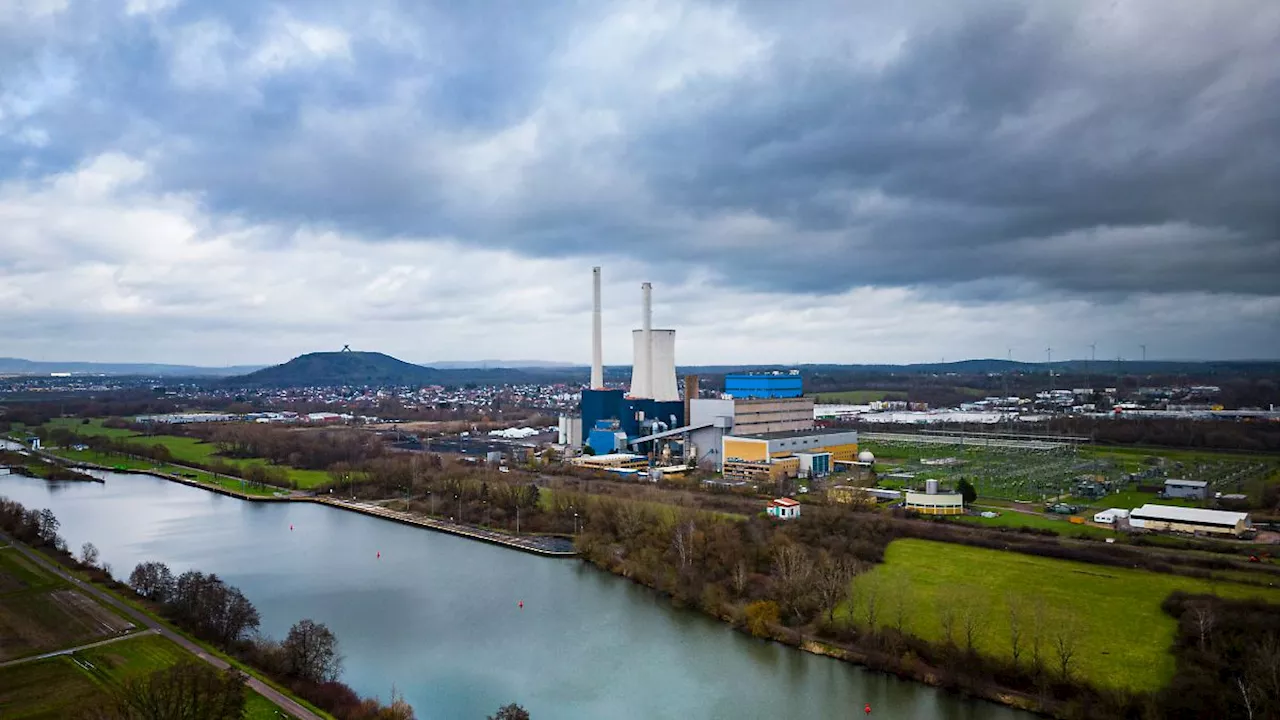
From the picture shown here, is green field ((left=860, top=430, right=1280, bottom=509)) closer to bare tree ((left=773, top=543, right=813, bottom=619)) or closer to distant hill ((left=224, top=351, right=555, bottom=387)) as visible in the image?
bare tree ((left=773, top=543, right=813, bottom=619))

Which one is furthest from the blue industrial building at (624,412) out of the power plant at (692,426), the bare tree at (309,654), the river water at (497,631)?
the bare tree at (309,654)

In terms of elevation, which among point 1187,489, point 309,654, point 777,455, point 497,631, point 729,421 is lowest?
point 497,631

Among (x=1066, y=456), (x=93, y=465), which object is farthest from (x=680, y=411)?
(x=93, y=465)

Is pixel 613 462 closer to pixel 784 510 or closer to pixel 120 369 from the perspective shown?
pixel 784 510

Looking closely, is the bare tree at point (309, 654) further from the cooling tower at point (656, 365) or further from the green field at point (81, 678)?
the cooling tower at point (656, 365)

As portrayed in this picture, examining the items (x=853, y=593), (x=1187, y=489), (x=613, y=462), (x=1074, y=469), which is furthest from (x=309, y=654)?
(x=1074, y=469)

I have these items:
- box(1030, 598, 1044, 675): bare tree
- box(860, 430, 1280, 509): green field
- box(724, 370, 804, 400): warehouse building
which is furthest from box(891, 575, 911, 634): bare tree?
box(724, 370, 804, 400): warehouse building

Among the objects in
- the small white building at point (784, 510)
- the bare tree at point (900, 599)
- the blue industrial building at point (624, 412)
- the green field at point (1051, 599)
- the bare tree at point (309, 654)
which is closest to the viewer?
the bare tree at point (309, 654)
